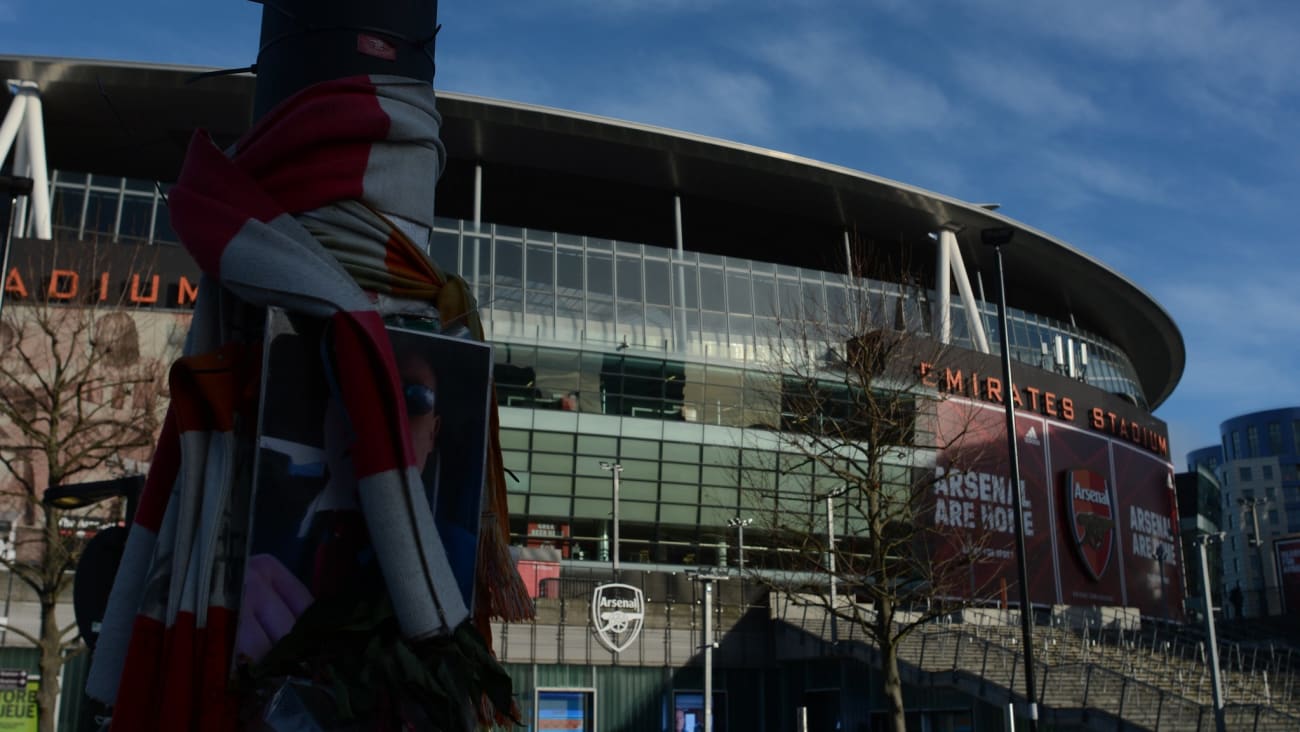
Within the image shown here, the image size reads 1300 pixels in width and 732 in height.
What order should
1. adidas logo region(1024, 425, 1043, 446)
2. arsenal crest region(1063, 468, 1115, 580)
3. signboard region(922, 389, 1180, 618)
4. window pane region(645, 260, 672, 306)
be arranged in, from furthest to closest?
A: arsenal crest region(1063, 468, 1115, 580)
adidas logo region(1024, 425, 1043, 446)
signboard region(922, 389, 1180, 618)
window pane region(645, 260, 672, 306)

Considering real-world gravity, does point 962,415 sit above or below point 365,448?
above

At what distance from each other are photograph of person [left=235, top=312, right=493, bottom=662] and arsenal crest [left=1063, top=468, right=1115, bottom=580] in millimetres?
53944

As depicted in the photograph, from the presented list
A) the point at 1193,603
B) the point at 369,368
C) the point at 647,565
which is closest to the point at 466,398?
the point at 369,368

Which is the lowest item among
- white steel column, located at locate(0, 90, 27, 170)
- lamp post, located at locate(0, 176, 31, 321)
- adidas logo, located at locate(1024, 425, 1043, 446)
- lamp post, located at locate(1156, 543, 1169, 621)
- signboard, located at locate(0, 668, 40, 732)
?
signboard, located at locate(0, 668, 40, 732)

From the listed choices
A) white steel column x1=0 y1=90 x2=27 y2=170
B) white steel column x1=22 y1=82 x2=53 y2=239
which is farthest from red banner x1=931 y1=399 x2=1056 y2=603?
white steel column x1=0 y1=90 x2=27 y2=170

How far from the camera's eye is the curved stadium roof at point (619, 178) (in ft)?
140

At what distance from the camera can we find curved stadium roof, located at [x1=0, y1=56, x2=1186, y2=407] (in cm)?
4281

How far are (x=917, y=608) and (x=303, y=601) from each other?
4259cm

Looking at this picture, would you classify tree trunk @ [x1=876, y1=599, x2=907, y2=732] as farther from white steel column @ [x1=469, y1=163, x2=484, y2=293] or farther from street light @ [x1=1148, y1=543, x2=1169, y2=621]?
street light @ [x1=1148, y1=543, x2=1169, y2=621]

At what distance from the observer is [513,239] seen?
4634cm

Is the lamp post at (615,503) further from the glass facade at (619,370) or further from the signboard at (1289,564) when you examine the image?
the signboard at (1289,564)

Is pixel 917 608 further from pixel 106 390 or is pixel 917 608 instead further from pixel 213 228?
pixel 213 228

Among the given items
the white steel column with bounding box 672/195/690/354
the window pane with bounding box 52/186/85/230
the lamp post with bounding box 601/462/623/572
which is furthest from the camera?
the white steel column with bounding box 672/195/690/354

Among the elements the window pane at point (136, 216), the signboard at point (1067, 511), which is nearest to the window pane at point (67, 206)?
the window pane at point (136, 216)
